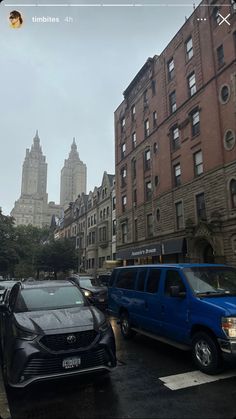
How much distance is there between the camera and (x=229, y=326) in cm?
554

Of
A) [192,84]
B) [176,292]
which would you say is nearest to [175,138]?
[192,84]

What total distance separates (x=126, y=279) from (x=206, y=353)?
3.99m

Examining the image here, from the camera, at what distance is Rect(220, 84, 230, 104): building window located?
21.5 m

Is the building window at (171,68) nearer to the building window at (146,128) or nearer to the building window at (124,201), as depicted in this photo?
the building window at (146,128)

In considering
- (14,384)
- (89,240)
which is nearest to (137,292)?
(14,384)

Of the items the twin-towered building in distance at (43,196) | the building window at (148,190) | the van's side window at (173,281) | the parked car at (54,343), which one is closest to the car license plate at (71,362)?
the parked car at (54,343)

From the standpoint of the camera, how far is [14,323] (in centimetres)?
557

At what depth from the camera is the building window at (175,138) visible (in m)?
27.2

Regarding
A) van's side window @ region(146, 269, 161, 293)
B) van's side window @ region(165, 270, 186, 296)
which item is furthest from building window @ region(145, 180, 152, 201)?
van's side window @ region(165, 270, 186, 296)

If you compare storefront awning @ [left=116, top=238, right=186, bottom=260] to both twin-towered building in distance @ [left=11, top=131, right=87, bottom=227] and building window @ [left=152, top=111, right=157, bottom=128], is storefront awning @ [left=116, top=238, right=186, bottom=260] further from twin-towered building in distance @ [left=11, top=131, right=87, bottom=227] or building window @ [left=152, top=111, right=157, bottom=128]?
twin-towered building in distance @ [left=11, top=131, right=87, bottom=227]

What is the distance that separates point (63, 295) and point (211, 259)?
1774cm

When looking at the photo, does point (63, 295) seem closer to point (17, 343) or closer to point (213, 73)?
point (17, 343)

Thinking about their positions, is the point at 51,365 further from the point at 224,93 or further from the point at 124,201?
the point at 124,201

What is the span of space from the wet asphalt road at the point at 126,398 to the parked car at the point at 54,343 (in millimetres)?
332
